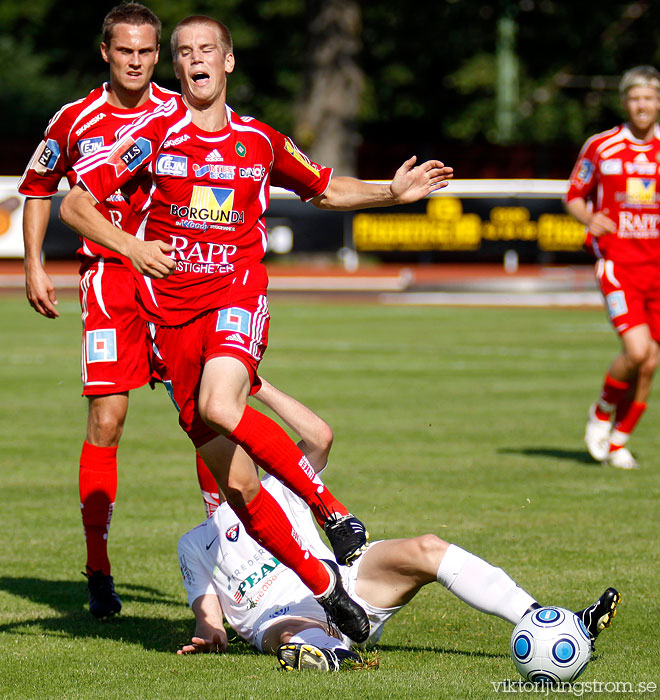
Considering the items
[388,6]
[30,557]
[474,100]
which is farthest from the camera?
[474,100]

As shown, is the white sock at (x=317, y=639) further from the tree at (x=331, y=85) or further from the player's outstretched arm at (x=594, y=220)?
the tree at (x=331, y=85)

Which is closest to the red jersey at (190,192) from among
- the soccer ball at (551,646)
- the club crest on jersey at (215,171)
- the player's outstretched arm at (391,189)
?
the club crest on jersey at (215,171)

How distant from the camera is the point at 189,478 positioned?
29.6 feet

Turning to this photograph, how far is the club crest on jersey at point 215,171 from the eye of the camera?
5.27 m

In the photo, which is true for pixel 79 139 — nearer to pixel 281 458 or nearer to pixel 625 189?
pixel 281 458

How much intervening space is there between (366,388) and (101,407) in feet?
24.9

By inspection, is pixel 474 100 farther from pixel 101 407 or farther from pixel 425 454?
A: pixel 101 407

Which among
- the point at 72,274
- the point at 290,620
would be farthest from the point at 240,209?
the point at 72,274

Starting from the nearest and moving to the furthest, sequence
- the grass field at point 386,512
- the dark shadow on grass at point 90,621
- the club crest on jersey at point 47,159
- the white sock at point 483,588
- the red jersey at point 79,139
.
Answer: the white sock at point 483,588
the grass field at point 386,512
the dark shadow on grass at point 90,621
the red jersey at point 79,139
the club crest on jersey at point 47,159

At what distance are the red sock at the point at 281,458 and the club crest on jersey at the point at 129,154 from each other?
1088 millimetres

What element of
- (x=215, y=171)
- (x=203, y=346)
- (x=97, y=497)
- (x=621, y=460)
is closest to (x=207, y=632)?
(x=203, y=346)

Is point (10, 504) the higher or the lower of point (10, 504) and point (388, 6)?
the lower

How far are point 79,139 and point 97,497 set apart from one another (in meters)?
1.64

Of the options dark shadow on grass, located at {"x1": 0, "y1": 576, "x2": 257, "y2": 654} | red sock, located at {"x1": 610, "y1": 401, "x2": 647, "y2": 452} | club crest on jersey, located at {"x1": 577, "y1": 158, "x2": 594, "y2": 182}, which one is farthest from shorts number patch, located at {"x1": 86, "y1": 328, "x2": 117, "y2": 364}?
club crest on jersey, located at {"x1": 577, "y1": 158, "x2": 594, "y2": 182}
